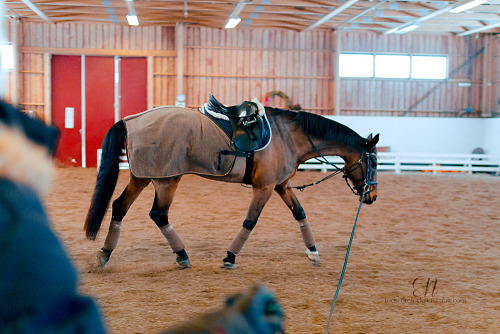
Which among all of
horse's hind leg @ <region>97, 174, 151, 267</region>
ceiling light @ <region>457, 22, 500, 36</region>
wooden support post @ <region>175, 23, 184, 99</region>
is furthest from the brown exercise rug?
ceiling light @ <region>457, 22, 500, 36</region>

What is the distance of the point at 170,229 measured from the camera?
15.2 ft

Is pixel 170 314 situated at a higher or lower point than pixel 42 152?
lower

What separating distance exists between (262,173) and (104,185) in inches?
56.5

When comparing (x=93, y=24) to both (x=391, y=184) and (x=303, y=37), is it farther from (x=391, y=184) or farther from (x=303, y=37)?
(x=391, y=184)

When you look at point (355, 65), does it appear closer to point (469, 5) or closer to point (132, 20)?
point (469, 5)

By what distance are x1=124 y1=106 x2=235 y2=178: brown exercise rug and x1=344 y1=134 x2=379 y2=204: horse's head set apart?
4.37 ft

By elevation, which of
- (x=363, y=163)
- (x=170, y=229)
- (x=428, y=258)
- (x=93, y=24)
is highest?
(x=93, y=24)

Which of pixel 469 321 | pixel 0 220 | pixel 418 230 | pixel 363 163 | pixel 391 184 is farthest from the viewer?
pixel 391 184

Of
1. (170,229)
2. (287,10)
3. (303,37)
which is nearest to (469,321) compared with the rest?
(170,229)

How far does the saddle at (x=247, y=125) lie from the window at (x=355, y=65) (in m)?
14.5

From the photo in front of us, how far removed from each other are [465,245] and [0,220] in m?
6.35

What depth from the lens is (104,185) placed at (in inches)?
177

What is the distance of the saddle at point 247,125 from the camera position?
4688mm

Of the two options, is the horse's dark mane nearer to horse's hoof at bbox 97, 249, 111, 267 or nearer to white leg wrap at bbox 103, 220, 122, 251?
white leg wrap at bbox 103, 220, 122, 251
